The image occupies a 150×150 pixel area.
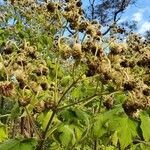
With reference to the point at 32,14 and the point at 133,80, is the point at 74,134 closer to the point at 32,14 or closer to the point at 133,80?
the point at 133,80

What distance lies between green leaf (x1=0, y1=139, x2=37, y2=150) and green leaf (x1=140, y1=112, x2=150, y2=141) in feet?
1.89

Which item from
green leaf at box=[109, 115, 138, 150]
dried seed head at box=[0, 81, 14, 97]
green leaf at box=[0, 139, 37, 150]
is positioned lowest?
green leaf at box=[0, 139, 37, 150]

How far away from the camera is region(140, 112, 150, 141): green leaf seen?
2.62 meters

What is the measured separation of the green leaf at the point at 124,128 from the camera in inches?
103

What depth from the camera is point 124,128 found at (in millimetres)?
2648

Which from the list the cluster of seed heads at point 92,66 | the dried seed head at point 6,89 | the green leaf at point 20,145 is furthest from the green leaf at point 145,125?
the dried seed head at point 6,89

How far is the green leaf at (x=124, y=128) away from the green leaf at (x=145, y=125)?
0.04 m

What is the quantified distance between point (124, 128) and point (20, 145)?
21.8 inches

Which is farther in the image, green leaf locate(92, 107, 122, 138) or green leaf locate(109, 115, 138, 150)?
green leaf locate(92, 107, 122, 138)

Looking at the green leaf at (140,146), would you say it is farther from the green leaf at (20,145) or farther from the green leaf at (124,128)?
the green leaf at (20,145)

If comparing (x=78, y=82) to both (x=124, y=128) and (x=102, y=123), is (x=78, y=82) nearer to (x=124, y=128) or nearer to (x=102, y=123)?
(x=102, y=123)

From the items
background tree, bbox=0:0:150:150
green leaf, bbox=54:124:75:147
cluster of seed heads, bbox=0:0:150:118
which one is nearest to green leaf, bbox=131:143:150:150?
background tree, bbox=0:0:150:150

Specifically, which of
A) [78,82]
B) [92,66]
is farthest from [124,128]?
[78,82]

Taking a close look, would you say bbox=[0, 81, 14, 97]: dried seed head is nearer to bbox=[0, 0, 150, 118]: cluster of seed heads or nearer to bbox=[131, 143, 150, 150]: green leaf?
bbox=[0, 0, 150, 118]: cluster of seed heads
